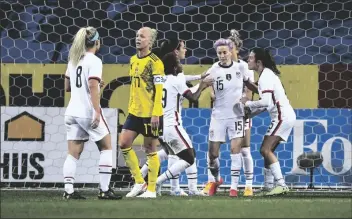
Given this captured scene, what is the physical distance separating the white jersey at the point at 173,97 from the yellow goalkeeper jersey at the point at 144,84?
0.75 meters

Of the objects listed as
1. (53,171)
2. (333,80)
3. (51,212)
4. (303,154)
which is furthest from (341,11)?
(51,212)

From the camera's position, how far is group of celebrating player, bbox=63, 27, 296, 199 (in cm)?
873

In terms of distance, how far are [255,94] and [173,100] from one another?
1686 millimetres

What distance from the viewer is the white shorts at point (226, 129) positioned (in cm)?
1016

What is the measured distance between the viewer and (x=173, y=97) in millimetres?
10047

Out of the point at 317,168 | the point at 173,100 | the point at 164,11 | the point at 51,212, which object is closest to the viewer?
the point at 51,212

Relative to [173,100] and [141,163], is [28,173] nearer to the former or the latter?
[141,163]

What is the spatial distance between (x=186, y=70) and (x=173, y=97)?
4.19 ft

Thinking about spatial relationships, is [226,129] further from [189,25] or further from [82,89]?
[82,89]

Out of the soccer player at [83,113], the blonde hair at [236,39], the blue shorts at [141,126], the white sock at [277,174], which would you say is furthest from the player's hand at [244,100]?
the soccer player at [83,113]

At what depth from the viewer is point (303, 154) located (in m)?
11.0

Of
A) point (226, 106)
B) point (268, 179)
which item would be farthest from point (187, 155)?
point (268, 179)

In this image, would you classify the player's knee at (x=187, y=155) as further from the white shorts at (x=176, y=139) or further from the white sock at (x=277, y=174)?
the white sock at (x=277, y=174)

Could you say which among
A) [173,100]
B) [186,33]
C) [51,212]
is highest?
[186,33]
